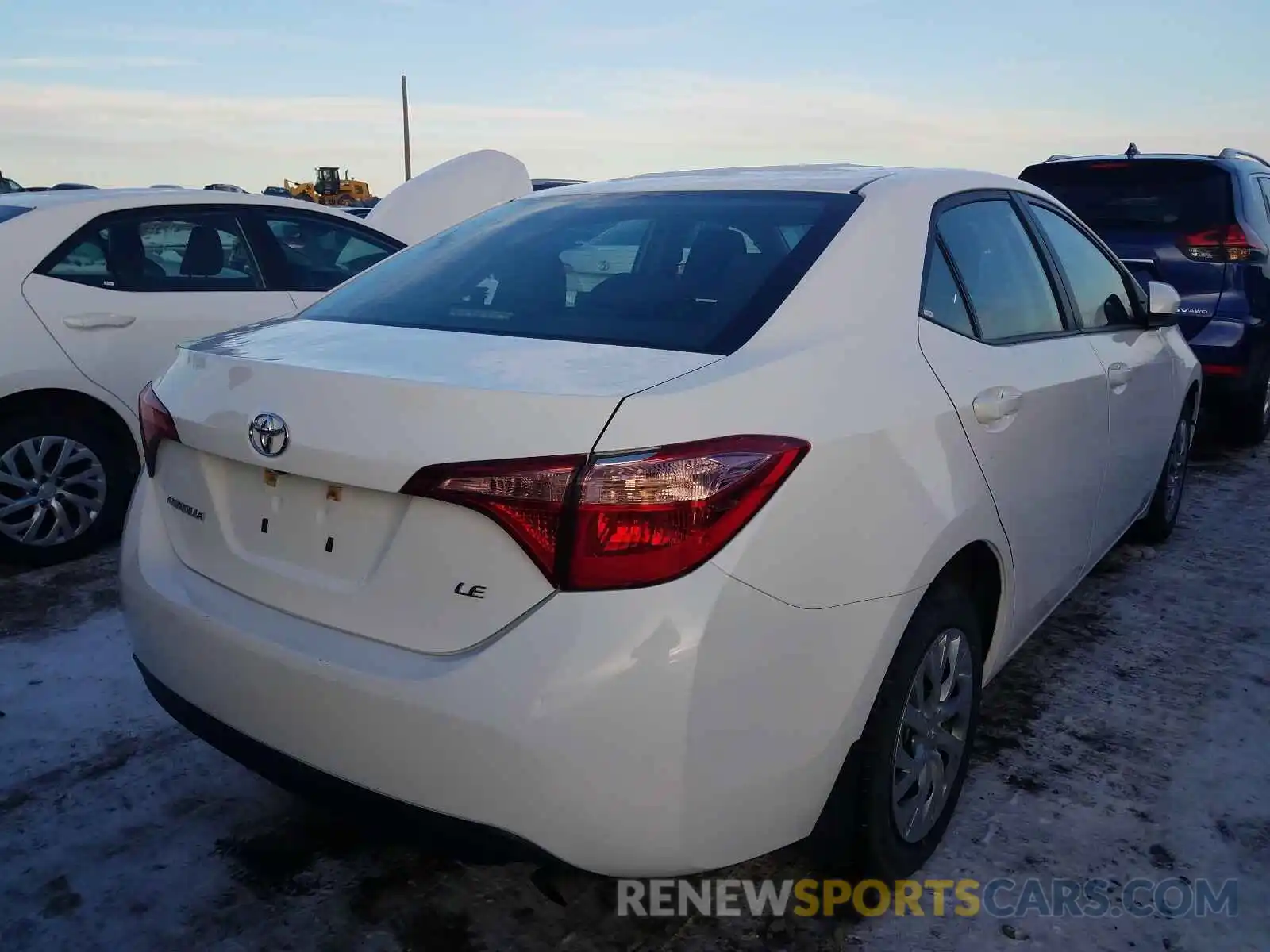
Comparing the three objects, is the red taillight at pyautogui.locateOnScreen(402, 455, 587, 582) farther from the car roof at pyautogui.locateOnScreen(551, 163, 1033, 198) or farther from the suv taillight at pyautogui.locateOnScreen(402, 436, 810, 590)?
the car roof at pyautogui.locateOnScreen(551, 163, 1033, 198)

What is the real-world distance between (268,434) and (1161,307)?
3.20 metres

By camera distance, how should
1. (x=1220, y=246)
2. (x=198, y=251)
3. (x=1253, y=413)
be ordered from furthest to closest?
(x=1253, y=413), (x=1220, y=246), (x=198, y=251)

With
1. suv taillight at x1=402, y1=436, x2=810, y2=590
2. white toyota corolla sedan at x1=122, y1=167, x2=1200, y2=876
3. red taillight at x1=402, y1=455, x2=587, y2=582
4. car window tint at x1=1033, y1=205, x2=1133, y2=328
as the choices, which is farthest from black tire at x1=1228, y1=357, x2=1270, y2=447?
red taillight at x1=402, y1=455, x2=587, y2=582

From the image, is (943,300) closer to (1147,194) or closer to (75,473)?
(75,473)

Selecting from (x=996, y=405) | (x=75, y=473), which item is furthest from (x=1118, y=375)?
(x=75, y=473)

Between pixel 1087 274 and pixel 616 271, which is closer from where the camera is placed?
pixel 616 271

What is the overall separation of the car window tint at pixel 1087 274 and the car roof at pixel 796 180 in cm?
29

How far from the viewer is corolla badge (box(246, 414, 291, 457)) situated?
188cm

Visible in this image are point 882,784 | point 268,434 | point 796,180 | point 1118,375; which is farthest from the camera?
point 1118,375

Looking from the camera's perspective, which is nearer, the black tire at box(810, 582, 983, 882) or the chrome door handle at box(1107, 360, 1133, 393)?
the black tire at box(810, 582, 983, 882)

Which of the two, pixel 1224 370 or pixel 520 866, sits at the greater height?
pixel 1224 370

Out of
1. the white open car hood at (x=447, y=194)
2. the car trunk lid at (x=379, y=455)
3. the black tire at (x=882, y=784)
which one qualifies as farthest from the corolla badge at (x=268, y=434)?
the white open car hood at (x=447, y=194)

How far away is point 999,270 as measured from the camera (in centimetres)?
288

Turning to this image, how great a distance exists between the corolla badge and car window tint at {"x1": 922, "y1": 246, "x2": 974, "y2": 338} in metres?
1.37
